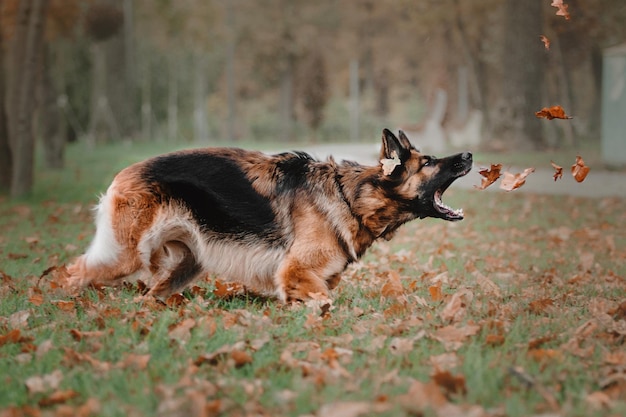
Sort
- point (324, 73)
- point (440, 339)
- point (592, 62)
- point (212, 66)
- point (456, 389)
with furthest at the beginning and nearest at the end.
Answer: point (212, 66)
point (324, 73)
point (592, 62)
point (440, 339)
point (456, 389)

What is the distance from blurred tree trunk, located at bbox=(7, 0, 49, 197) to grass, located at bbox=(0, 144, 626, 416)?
22.2 ft

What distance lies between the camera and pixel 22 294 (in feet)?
20.6

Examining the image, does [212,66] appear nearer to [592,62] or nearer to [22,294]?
[592,62]

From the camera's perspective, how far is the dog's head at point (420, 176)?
5.92 meters

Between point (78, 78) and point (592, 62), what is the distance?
91.5 feet

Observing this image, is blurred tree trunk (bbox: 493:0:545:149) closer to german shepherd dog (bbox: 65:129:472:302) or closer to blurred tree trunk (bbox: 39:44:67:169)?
blurred tree trunk (bbox: 39:44:67:169)

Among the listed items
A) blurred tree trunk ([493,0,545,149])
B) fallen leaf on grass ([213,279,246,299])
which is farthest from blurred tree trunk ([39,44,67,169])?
fallen leaf on grass ([213,279,246,299])

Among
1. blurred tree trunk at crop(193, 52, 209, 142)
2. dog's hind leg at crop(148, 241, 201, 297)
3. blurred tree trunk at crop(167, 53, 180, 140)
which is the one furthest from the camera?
blurred tree trunk at crop(193, 52, 209, 142)

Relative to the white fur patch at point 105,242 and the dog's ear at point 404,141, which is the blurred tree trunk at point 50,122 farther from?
the dog's ear at point 404,141

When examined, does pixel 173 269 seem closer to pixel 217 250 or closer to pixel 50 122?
pixel 217 250

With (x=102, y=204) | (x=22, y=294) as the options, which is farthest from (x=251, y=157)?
(x=22, y=294)

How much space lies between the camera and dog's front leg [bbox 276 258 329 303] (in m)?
5.80

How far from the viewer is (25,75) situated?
14.2 meters

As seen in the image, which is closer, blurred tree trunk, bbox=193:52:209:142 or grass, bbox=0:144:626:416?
grass, bbox=0:144:626:416
